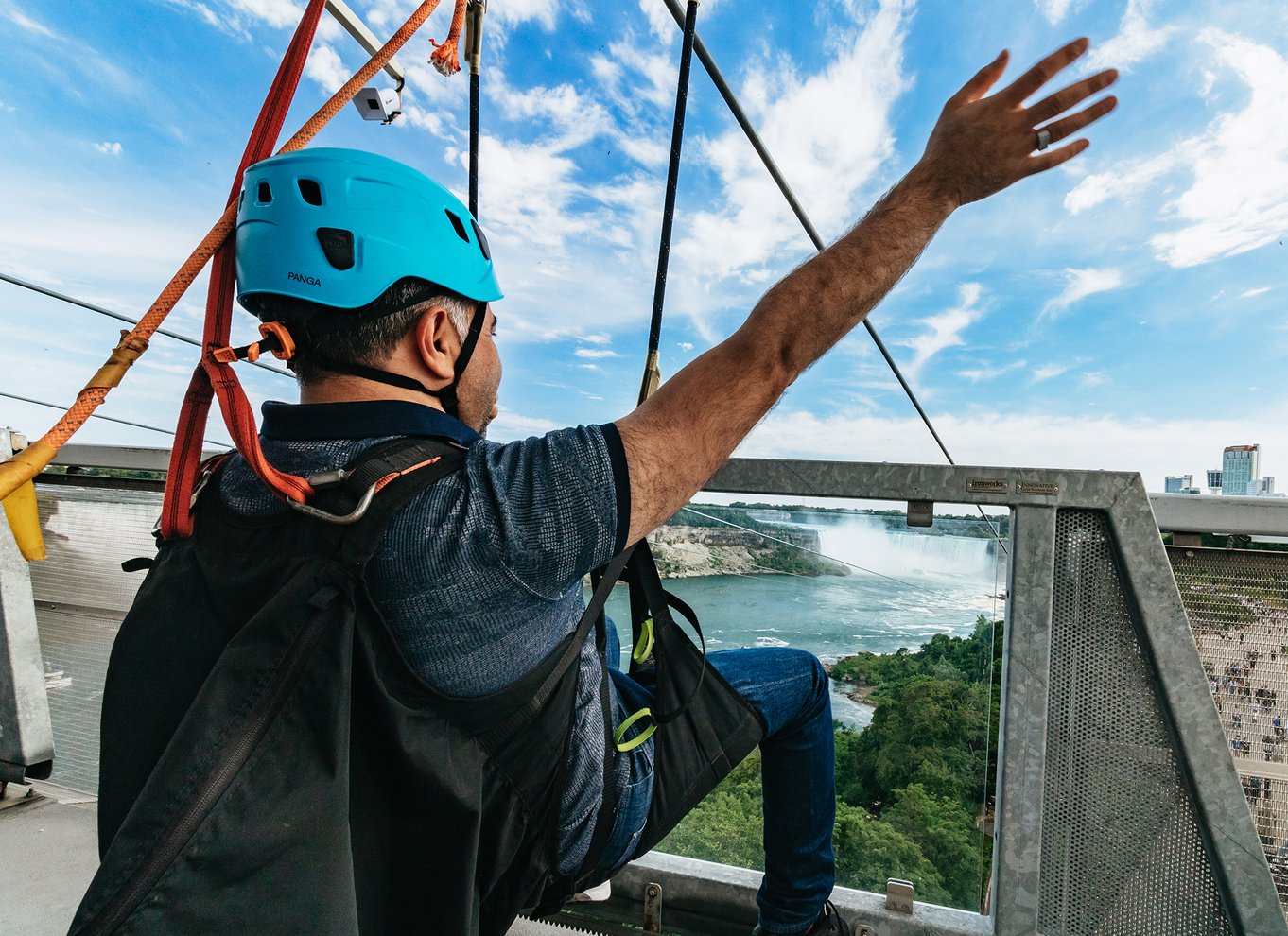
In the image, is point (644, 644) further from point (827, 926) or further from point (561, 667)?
point (827, 926)

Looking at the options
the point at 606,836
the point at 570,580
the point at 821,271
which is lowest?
the point at 606,836

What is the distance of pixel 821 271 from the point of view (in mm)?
1207

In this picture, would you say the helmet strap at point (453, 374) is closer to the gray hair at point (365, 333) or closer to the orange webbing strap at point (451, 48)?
the gray hair at point (365, 333)

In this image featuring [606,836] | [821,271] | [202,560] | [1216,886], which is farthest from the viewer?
[1216,886]

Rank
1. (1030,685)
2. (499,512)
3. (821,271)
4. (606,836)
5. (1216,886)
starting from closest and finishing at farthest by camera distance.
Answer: (499,512) < (821,271) < (606,836) < (1216,886) < (1030,685)

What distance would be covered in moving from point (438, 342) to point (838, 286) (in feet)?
2.29

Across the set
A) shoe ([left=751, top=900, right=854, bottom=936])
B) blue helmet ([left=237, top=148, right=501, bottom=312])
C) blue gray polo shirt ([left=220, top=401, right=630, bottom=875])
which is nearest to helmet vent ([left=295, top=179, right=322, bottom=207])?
blue helmet ([left=237, top=148, right=501, bottom=312])

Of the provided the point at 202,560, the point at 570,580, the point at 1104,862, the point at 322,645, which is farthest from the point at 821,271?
the point at 1104,862

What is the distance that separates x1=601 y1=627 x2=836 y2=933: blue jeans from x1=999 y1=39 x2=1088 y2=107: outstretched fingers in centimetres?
130

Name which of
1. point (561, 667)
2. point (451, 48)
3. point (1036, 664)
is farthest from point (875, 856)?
point (451, 48)

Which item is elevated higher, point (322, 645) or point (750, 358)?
point (750, 358)

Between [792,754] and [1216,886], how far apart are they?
3.18ft

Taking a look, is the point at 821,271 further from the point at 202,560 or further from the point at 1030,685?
the point at 1030,685

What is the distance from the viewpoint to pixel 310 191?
1268mm
